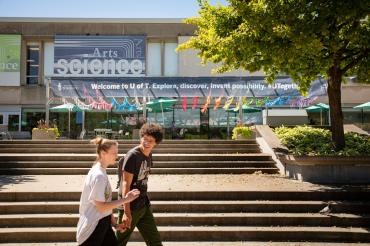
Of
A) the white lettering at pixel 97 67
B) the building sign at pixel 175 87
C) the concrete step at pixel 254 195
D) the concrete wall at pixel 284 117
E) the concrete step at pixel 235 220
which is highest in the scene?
the white lettering at pixel 97 67

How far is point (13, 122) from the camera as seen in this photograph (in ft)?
100

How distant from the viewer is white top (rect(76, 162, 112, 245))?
384cm

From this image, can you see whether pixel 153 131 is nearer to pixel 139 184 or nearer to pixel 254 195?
pixel 139 184

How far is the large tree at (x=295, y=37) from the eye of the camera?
329 inches

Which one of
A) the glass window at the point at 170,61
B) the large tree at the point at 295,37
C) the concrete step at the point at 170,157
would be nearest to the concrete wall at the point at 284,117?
the concrete step at the point at 170,157

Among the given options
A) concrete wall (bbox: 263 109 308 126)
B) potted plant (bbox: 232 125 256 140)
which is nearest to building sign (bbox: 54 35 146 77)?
potted plant (bbox: 232 125 256 140)

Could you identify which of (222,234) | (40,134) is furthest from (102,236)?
(40,134)

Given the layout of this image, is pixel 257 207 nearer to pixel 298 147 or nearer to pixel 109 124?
pixel 298 147

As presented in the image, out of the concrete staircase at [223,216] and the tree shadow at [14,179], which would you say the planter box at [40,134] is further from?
the concrete staircase at [223,216]

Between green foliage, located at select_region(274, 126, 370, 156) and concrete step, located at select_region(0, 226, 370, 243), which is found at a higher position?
green foliage, located at select_region(274, 126, 370, 156)

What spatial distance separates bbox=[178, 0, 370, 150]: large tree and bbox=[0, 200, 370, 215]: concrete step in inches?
127

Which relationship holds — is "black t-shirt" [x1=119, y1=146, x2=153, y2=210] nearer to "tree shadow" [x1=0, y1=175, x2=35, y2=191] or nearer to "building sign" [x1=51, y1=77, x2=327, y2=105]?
"tree shadow" [x1=0, y1=175, x2=35, y2=191]

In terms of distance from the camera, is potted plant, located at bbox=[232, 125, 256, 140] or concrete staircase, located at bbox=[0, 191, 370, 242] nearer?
concrete staircase, located at bbox=[0, 191, 370, 242]

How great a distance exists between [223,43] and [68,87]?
11174 millimetres
